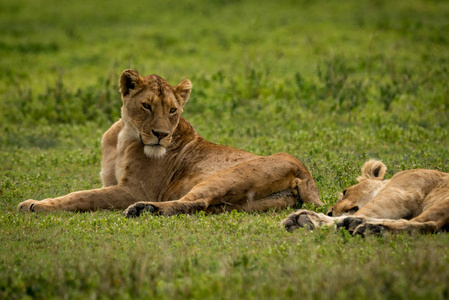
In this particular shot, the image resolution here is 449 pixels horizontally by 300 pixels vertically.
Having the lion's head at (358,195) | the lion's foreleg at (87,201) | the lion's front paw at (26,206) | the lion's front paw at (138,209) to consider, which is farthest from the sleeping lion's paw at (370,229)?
the lion's front paw at (26,206)

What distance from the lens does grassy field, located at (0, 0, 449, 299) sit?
3.69 meters

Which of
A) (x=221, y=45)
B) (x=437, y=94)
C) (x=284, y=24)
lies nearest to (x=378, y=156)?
(x=437, y=94)

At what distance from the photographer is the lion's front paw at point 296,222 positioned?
5.16 metres

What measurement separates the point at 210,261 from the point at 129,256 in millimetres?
620

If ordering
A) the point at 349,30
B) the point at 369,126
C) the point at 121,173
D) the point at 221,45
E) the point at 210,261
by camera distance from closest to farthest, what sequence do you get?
the point at 210,261
the point at 121,173
the point at 369,126
the point at 221,45
the point at 349,30

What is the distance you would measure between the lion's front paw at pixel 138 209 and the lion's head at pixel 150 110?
1076 millimetres

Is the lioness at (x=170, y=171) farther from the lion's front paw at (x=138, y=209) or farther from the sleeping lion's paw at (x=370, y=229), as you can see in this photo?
the sleeping lion's paw at (x=370, y=229)

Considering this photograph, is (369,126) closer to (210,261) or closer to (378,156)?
(378,156)

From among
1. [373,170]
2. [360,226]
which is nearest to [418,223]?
[360,226]

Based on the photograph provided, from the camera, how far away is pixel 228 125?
1150 cm

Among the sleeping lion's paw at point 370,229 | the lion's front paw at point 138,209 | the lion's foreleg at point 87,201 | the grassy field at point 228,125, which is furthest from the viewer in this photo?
the lion's foreleg at point 87,201

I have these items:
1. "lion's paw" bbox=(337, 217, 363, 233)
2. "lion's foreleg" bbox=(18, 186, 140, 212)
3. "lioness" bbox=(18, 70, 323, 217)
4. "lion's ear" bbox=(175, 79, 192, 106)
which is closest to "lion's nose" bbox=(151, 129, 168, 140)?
"lioness" bbox=(18, 70, 323, 217)

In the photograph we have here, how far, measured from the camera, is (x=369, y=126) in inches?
436

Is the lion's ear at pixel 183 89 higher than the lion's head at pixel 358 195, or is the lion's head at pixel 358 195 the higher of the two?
the lion's ear at pixel 183 89
